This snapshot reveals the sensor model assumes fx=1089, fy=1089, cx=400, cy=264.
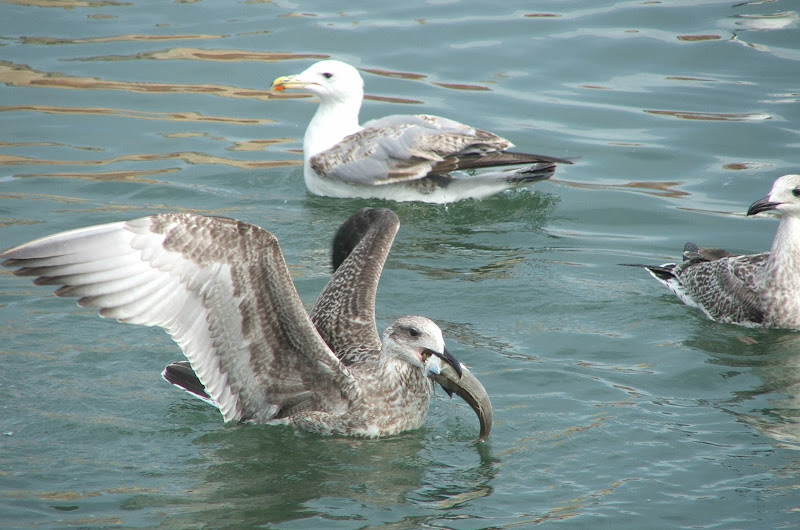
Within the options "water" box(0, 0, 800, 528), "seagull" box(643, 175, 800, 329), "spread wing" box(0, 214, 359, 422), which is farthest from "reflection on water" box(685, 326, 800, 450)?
"spread wing" box(0, 214, 359, 422)

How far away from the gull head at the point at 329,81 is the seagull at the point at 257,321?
413 cm

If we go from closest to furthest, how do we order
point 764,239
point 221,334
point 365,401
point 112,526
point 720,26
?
point 112,526, point 221,334, point 365,401, point 764,239, point 720,26

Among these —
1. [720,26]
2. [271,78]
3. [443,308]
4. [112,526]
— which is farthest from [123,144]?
[720,26]

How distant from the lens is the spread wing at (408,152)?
10.5 metres

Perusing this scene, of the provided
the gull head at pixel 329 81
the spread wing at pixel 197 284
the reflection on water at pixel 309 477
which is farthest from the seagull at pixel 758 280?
the gull head at pixel 329 81

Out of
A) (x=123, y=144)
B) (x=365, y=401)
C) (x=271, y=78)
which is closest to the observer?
(x=365, y=401)

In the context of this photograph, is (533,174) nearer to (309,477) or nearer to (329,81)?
(329,81)

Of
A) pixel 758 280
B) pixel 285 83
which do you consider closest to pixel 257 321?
pixel 758 280

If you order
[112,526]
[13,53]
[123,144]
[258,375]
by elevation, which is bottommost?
[112,526]

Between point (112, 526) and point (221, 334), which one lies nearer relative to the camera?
point (112, 526)

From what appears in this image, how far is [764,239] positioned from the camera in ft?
33.7

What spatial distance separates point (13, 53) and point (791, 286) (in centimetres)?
1004

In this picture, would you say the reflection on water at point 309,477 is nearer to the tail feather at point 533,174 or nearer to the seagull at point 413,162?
the seagull at point 413,162

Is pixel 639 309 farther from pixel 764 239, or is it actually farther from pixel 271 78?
pixel 271 78
